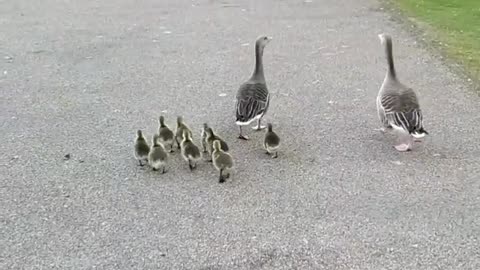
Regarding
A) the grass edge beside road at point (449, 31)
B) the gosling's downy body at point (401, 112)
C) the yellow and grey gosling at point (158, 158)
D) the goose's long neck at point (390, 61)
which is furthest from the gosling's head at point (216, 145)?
the grass edge beside road at point (449, 31)

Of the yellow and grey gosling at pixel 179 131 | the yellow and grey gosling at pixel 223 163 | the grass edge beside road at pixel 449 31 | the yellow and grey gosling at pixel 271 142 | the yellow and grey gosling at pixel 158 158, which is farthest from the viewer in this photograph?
the grass edge beside road at pixel 449 31

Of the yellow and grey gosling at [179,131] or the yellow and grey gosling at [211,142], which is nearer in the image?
the yellow and grey gosling at [211,142]

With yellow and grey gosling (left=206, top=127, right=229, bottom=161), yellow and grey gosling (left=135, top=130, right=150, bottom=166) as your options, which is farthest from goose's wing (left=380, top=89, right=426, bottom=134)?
yellow and grey gosling (left=135, top=130, right=150, bottom=166)

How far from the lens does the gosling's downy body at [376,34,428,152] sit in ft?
20.2

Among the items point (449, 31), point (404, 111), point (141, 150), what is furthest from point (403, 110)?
point (449, 31)

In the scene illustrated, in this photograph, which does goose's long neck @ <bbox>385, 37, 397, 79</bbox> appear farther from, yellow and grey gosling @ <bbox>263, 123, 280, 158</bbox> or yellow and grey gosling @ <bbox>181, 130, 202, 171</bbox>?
yellow and grey gosling @ <bbox>181, 130, 202, 171</bbox>

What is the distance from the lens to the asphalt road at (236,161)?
4.84 m

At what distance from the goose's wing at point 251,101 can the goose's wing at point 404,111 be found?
3.51 ft

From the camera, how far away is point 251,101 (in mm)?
6672

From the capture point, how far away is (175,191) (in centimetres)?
569

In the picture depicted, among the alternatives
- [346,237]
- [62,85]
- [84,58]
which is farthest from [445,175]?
[84,58]

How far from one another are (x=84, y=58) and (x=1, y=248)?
5190 mm

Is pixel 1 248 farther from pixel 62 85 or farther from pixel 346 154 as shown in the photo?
pixel 62 85

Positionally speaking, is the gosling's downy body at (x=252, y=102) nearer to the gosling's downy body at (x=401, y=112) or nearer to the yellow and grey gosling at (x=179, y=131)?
the yellow and grey gosling at (x=179, y=131)
